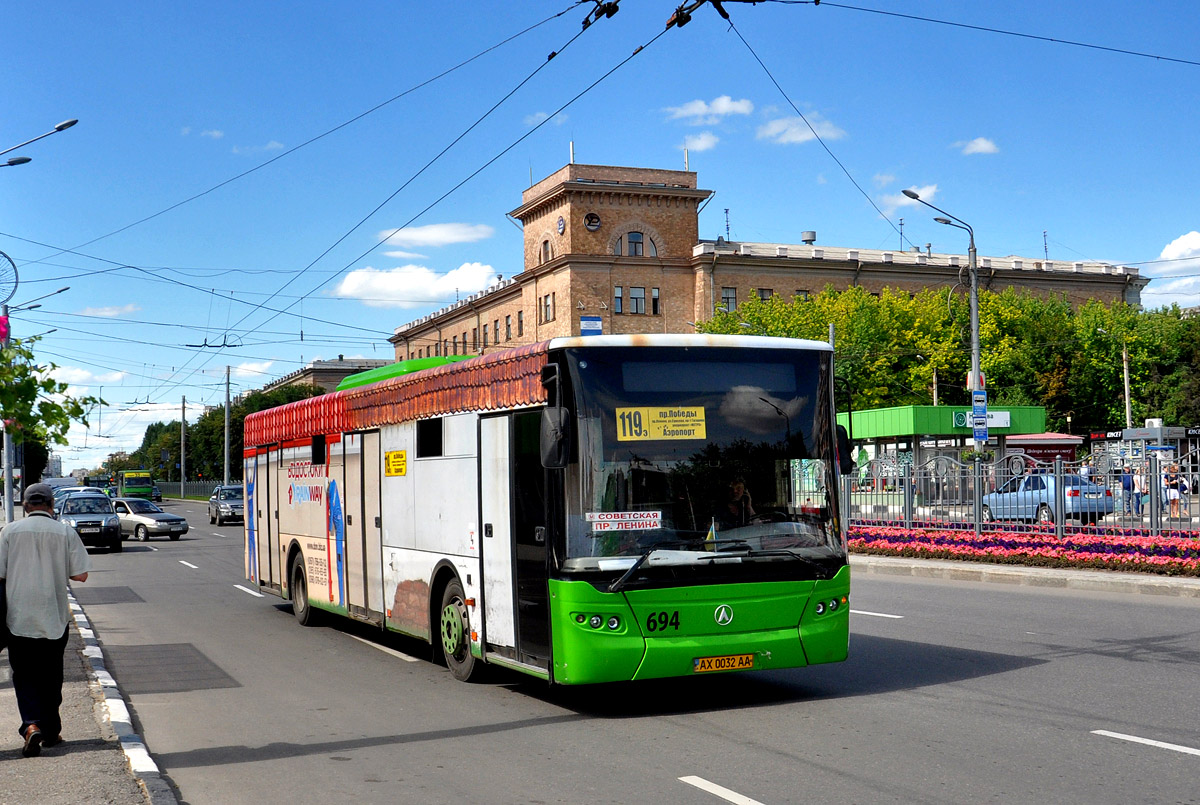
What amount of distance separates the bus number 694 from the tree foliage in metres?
58.8

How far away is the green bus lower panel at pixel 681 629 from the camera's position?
844cm

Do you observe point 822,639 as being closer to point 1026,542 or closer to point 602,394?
point 602,394

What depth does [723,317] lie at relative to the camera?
71312 mm

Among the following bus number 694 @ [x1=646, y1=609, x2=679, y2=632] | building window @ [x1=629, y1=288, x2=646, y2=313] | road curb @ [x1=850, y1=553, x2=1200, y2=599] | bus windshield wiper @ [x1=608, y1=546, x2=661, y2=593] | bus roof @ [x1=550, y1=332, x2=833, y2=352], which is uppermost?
building window @ [x1=629, y1=288, x2=646, y2=313]

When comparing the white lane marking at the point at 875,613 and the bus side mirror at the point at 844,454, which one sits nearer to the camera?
the bus side mirror at the point at 844,454

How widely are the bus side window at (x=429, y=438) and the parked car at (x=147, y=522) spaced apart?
3083 centimetres

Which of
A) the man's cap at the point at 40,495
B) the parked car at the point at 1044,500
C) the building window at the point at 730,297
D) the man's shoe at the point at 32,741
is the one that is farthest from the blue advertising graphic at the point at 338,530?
the building window at the point at 730,297

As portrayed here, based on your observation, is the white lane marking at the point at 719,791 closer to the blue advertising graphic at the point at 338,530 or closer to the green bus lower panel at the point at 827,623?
the green bus lower panel at the point at 827,623

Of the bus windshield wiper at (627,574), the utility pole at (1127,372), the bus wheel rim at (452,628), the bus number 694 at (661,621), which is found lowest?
the bus wheel rim at (452,628)

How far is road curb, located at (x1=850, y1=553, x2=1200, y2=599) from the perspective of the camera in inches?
686

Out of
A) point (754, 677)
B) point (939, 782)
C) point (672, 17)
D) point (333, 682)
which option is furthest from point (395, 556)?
point (939, 782)

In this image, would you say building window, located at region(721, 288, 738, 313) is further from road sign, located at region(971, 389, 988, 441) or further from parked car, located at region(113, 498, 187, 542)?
road sign, located at region(971, 389, 988, 441)

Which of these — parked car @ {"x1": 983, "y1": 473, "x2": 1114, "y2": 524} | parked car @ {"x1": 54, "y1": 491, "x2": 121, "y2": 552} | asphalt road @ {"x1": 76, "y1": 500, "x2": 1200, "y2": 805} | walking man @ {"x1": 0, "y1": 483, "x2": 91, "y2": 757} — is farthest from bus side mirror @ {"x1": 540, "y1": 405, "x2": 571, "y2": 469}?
parked car @ {"x1": 54, "y1": 491, "x2": 121, "y2": 552}

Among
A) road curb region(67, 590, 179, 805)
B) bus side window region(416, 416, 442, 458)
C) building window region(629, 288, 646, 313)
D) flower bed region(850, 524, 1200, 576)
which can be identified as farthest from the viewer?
building window region(629, 288, 646, 313)
